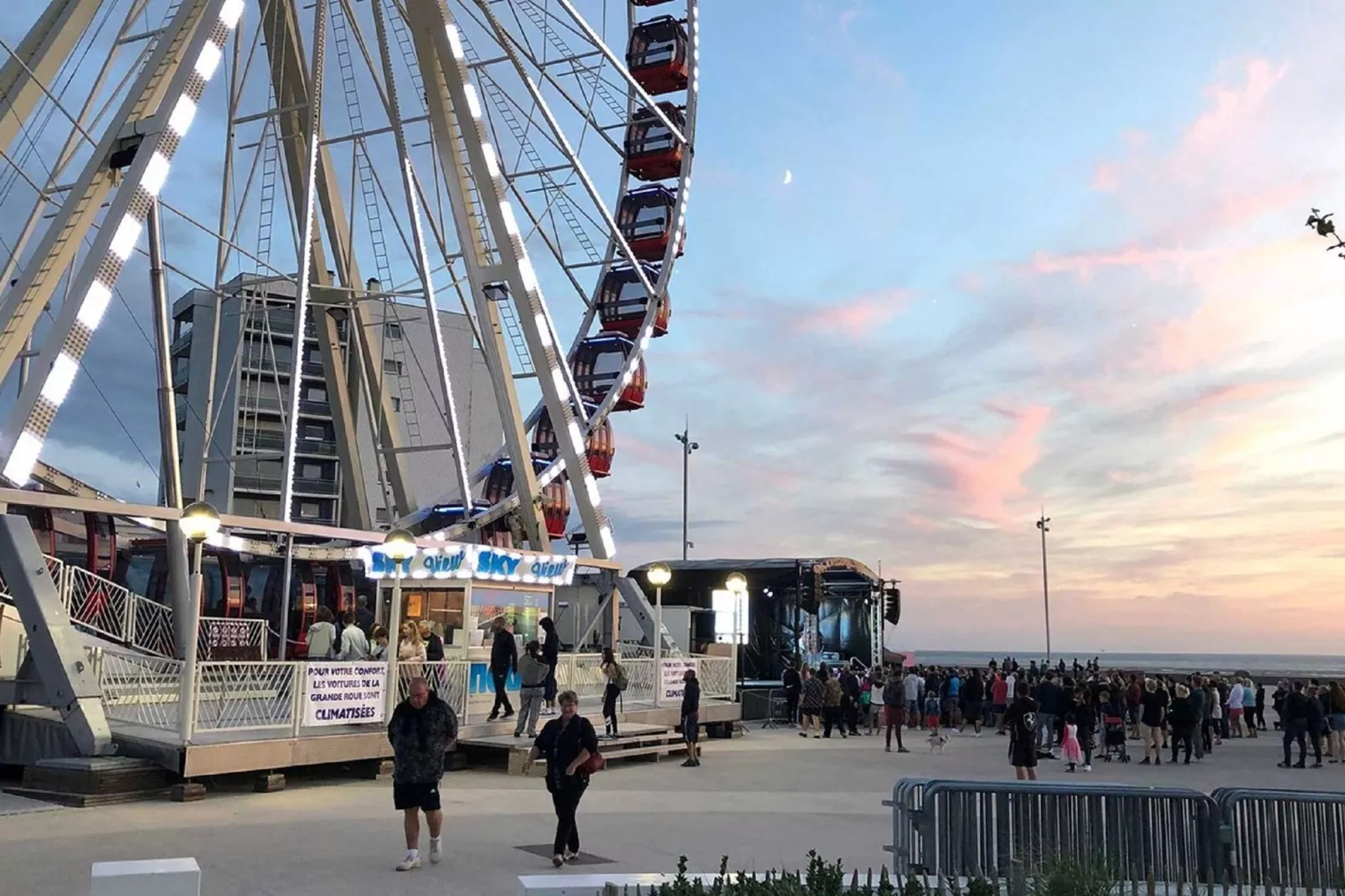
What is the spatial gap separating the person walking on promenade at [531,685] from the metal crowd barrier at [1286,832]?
10.8m

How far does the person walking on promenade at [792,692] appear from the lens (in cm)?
2989

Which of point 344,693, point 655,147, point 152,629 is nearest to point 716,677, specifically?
point 344,693

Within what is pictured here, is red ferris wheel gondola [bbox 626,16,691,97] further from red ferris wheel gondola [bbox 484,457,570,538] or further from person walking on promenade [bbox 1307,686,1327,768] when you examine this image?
person walking on promenade [bbox 1307,686,1327,768]

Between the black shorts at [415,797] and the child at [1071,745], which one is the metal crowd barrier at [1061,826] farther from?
the child at [1071,745]

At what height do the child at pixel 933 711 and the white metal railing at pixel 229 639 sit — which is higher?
the white metal railing at pixel 229 639

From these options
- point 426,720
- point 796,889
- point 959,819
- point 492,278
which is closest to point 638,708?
point 492,278

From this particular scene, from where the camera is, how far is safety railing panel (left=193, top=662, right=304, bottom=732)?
1455 centimetres

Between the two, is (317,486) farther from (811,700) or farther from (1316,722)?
(1316,722)

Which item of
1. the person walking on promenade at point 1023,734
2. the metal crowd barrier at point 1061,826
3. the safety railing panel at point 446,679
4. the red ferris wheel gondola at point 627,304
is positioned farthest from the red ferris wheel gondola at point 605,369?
the metal crowd barrier at point 1061,826

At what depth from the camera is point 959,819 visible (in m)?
8.46

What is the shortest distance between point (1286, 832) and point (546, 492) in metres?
24.1

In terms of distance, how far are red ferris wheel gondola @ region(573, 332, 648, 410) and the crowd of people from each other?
30.8 ft

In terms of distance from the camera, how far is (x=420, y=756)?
32.0 ft

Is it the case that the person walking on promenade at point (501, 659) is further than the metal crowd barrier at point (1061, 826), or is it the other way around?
the person walking on promenade at point (501, 659)
